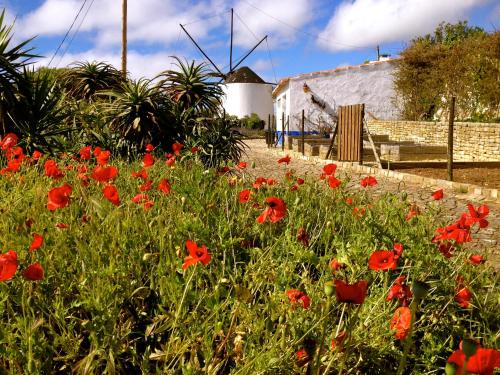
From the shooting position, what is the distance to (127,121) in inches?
254

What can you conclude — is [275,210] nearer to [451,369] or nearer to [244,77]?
[451,369]

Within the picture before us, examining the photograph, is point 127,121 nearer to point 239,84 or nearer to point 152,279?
point 152,279

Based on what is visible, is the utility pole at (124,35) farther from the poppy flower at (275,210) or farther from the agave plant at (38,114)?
the poppy flower at (275,210)

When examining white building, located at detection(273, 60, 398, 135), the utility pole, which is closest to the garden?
the utility pole

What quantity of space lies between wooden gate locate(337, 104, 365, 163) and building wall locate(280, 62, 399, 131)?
952 cm

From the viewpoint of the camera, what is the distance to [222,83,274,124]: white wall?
1403 inches

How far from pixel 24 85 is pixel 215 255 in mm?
5136

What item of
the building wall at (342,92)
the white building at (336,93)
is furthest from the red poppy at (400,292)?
the building wall at (342,92)

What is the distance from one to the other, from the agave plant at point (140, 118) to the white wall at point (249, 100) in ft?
95.3

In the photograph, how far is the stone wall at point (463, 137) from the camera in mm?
11922

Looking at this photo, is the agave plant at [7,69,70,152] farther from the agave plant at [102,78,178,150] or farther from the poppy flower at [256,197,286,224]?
the poppy flower at [256,197,286,224]

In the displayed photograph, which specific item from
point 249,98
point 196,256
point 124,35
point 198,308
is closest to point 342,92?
point 124,35

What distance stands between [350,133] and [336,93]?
1038cm

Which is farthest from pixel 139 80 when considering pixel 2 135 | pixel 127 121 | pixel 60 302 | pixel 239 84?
pixel 239 84
